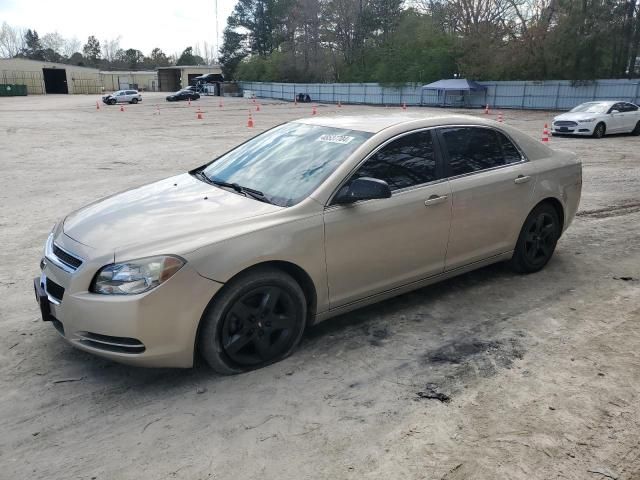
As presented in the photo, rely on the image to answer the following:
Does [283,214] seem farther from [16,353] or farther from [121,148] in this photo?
[121,148]

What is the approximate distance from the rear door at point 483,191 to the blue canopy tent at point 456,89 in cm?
4190

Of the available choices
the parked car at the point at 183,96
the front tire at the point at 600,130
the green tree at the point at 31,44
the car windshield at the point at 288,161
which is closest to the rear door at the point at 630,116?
the front tire at the point at 600,130

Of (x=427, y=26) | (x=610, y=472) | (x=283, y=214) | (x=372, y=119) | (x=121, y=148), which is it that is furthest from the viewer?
(x=427, y=26)

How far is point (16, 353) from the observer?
3.71m

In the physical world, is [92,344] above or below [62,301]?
below

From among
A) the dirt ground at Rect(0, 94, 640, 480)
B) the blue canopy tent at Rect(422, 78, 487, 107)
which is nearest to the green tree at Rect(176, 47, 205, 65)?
the blue canopy tent at Rect(422, 78, 487, 107)

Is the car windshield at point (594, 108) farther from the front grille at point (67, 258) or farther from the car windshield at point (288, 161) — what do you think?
the front grille at point (67, 258)

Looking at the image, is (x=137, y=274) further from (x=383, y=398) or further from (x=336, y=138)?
(x=336, y=138)

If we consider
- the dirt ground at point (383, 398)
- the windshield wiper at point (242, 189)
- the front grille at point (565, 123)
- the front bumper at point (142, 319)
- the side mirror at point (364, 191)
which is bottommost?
the dirt ground at point (383, 398)

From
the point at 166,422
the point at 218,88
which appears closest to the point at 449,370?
the point at 166,422

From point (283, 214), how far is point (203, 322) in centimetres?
86

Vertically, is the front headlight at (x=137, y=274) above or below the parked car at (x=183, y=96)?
above

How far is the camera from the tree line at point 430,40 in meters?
39.2

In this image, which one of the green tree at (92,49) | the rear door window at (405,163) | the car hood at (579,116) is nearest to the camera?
the rear door window at (405,163)
